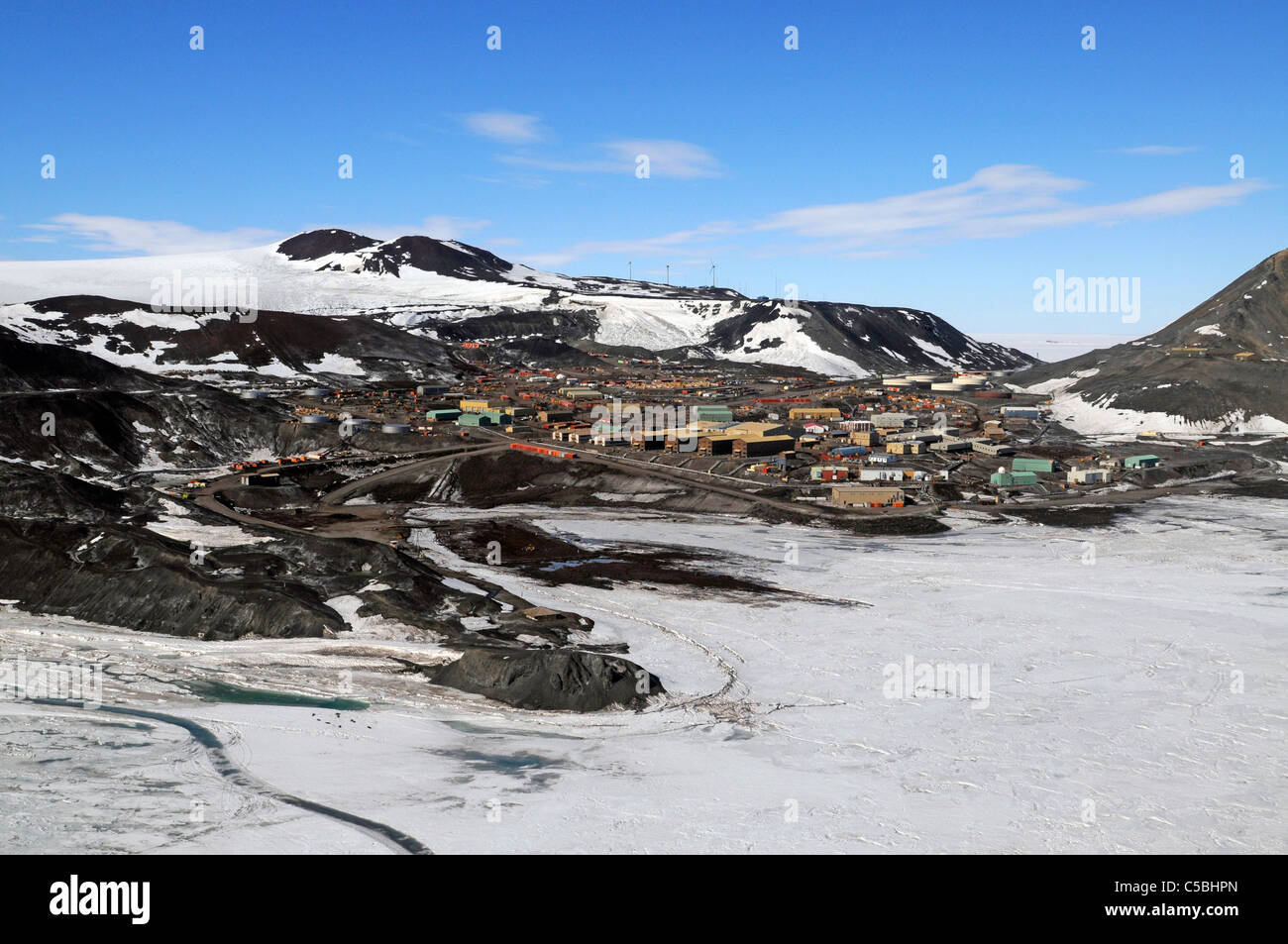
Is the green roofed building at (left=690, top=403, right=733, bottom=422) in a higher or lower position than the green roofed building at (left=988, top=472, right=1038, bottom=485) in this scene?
higher

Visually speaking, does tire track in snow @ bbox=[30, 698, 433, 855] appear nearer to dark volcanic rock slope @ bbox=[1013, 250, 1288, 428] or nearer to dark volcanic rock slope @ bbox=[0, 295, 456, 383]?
dark volcanic rock slope @ bbox=[0, 295, 456, 383]

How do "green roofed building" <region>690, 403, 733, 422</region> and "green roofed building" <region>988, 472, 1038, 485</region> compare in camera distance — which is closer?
"green roofed building" <region>988, 472, 1038, 485</region>

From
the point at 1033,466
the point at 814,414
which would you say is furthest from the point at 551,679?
the point at 814,414

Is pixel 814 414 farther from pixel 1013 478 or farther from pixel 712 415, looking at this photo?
pixel 1013 478

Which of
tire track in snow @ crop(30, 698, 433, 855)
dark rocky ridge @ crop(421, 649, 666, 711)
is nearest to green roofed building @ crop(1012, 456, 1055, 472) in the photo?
dark rocky ridge @ crop(421, 649, 666, 711)

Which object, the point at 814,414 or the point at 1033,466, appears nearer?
the point at 1033,466

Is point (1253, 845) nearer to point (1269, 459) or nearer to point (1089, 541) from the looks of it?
point (1089, 541)
